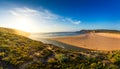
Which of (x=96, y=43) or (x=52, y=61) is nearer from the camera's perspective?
(x=52, y=61)

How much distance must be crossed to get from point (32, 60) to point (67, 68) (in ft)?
11.7

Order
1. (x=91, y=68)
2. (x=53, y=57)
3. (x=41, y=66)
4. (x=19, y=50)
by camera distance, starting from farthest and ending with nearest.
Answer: (x=19, y=50)
(x=53, y=57)
(x=41, y=66)
(x=91, y=68)

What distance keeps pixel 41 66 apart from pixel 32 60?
1689 millimetres

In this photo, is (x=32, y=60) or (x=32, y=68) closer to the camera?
(x=32, y=68)

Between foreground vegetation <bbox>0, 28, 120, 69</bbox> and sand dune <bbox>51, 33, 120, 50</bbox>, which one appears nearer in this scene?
foreground vegetation <bbox>0, 28, 120, 69</bbox>

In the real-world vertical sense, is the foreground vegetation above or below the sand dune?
above

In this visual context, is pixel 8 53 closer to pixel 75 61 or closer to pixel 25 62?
pixel 25 62

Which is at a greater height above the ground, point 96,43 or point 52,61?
point 52,61

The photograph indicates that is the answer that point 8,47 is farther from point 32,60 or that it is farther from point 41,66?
point 41,66

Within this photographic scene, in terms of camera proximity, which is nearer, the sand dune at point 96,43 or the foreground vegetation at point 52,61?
the foreground vegetation at point 52,61

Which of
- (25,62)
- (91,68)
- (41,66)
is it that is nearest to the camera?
(91,68)

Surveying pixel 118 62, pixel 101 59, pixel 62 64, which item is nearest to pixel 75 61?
pixel 62 64

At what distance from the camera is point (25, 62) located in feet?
51.5

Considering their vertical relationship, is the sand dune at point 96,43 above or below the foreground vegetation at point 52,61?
below
